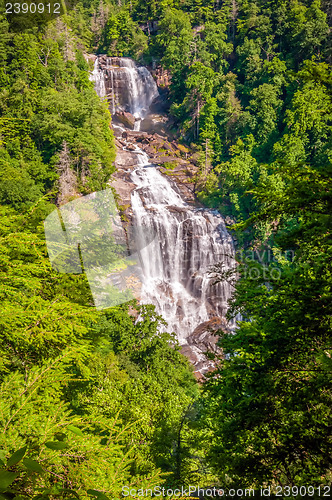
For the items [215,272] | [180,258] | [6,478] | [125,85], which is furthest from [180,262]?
[6,478]

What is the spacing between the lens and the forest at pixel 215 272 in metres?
2.94

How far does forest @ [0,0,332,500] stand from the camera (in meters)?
2.94

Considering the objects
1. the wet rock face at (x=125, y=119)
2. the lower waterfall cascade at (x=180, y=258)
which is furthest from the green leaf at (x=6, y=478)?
the wet rock face at (x=125, y=119)

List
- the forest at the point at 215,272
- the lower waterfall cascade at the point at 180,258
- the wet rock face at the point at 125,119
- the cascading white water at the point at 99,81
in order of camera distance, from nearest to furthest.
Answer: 1. the forest at the point at 215,272
2. the lower waterfall cascade at the point at 180,258
3. the cascading white water at the point at 99,81
4. the wet rock face at the point at 125,119

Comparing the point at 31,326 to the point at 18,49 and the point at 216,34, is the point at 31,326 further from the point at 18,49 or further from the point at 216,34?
the point at 216,34

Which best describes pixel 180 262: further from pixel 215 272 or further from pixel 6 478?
pixel 6 478

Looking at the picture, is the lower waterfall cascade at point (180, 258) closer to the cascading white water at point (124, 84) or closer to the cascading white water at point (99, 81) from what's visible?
the cascading white water at point (124, 84)

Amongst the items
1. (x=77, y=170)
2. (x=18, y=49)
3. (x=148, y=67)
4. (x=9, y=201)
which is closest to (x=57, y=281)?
(x=9, y=201)

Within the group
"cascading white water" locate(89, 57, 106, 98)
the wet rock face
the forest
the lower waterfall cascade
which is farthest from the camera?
the wet rock face

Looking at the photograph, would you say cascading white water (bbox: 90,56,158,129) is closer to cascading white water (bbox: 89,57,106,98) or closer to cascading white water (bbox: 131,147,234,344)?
cascading white water (bbox: 89,57,106,98)

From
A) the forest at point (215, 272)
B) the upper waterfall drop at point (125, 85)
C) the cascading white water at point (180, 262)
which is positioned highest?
→ the upper waterfall drop at point (125, 85)

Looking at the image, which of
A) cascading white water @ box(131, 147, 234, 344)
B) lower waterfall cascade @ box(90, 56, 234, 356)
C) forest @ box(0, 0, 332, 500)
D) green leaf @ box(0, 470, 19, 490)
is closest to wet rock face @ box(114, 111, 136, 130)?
forest @ box(0, 0, 332, 500)

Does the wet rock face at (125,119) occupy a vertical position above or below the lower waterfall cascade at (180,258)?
above

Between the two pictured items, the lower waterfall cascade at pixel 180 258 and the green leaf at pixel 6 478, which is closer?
the green leaf at pixel 6 478
